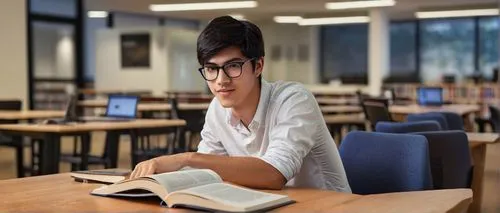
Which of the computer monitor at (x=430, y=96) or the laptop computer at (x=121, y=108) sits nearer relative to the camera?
the laptop computer at (x=121, y=108)

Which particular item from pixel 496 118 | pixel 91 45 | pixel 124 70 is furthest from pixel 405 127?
pixel 91 45

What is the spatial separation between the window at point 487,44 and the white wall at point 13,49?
431 inches

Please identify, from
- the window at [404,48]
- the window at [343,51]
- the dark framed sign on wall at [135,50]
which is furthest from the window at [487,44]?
the dark framed sign on wall at [135,50]

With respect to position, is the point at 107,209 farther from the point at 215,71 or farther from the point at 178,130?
the point at 178,130

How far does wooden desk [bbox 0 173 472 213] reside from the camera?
4.99 feet

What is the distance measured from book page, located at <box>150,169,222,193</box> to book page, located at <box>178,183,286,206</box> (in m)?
0.06

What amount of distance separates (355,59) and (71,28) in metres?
8.23

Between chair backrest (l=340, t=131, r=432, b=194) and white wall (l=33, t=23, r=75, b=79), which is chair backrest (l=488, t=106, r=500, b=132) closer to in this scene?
chair backrest (l=340, t=131, r=432, b=194)

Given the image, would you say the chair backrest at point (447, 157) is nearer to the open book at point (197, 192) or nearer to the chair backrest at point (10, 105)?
the open book at point (197, 192)

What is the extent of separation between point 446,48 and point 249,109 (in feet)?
51.4

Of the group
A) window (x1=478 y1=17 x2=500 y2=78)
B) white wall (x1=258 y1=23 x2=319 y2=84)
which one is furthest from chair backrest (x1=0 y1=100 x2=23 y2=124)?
window (x1=478 y1=17 x2=500 y2=78)

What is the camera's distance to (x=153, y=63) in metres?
15.7

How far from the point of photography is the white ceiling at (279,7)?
13.5 m

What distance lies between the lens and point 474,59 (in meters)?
16.5
